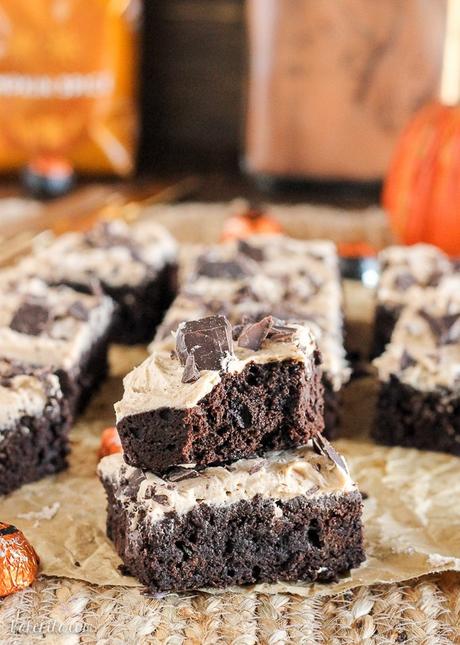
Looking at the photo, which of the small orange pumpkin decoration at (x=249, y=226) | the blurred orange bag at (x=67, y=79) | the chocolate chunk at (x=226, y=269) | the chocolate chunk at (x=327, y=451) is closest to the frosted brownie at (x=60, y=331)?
the chocolate chunk at (x=226, y=269)

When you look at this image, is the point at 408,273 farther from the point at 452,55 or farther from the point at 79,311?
the point at 452,55

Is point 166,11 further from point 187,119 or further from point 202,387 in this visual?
point 202,387

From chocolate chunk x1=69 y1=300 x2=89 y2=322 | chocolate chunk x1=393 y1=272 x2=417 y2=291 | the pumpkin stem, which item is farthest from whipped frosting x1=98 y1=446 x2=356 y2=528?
the pumpkin stem

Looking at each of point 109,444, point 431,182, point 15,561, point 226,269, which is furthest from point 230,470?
point 431,182

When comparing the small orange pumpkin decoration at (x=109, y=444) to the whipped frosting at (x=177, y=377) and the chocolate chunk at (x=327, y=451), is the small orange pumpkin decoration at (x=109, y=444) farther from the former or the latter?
the chocolate chunk at (x=327, y=451)

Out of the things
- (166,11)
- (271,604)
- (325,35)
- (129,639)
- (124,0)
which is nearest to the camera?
(129,639)

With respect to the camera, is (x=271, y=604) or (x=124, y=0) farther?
(x=124, y=0)

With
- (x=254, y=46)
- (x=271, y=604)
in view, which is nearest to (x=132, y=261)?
(x=271, y=604)
